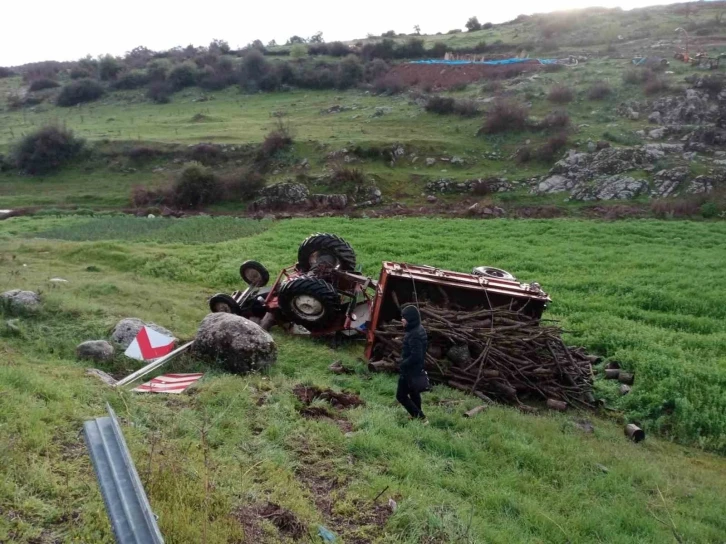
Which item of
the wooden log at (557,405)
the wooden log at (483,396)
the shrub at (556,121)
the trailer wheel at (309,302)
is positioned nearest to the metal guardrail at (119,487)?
the wooden log at (483,396)

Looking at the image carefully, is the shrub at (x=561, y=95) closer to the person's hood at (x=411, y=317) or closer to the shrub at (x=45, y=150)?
the shrub at (x=45, y=150)

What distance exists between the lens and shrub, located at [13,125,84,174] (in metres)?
37.2

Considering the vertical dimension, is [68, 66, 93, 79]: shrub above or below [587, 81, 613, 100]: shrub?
above

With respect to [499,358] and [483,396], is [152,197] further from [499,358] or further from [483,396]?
[483,396]

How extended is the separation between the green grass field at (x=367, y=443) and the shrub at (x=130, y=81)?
51525 mm

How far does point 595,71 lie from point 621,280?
3156 cm

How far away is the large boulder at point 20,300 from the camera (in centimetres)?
1049

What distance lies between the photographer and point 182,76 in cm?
5841

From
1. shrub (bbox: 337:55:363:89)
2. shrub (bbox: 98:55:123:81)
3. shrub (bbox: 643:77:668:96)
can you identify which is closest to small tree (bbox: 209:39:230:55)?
shrub (bbox: 98:55:123:81)

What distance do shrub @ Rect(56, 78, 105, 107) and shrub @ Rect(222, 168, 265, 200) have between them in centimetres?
3507

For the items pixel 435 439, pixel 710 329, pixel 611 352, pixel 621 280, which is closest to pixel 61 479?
pixel 435 439

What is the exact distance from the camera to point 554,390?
956 cm

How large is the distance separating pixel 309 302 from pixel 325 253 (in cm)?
238

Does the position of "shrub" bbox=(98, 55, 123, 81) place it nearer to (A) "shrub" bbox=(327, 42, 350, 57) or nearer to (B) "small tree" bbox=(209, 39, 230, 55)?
(B) "small tree" bbox=(209, 39, 230, 55)
